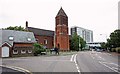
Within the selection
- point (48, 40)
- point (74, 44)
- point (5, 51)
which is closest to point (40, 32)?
point (48, 40)

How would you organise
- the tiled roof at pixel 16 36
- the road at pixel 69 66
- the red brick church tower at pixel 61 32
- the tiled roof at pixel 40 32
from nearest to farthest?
the road at pixel 69 66 → the tiled roof at pixel 16 36 → the red brick church tower at pixel 61 32 → the tiled roof at pixel 40 32

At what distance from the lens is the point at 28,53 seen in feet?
198

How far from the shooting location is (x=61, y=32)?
→ 349 feet

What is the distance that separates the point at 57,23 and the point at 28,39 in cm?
4802

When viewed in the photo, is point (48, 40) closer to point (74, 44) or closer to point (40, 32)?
point (40, 32)

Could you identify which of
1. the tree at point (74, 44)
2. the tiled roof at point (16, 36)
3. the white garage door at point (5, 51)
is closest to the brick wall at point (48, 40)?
the tree at point (74, 44)

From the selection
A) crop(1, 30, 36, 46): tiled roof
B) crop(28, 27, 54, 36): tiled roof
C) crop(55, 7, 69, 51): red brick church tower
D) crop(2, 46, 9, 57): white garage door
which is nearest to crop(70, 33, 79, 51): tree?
crop(28, 27, 54, 36): tiled roof

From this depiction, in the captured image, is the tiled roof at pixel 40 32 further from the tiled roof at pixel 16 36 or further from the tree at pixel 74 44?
the tiled roof at pixel 16 36

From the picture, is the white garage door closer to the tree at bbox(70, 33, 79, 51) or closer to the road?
the road

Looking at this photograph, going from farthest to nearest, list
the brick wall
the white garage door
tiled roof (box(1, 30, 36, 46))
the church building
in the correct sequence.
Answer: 1. the brick wall
2. the church building
3. tiled roof (box(1, 30, 36, 46))
4. the white garage door

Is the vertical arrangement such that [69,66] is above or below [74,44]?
below

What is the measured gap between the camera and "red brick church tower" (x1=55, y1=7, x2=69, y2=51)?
106000 millimetres

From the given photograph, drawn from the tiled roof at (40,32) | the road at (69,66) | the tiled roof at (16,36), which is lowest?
the road at (69,66)

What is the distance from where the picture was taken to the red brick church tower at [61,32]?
106000mm
